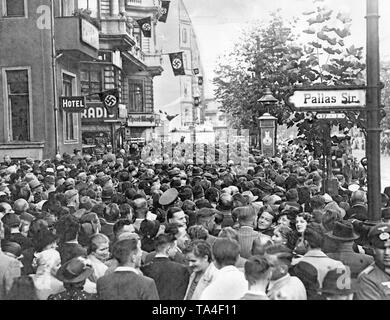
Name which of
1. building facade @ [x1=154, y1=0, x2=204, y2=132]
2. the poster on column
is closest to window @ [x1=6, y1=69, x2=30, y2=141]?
building facade @ [x1=154, y1=0, x2=204, y2=132]

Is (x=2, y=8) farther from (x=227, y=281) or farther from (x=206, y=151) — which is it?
(x=227, y=281)

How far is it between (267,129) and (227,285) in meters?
4.86

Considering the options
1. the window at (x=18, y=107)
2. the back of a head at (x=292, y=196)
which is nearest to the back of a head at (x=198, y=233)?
the back of a head at (x=292, y=196)

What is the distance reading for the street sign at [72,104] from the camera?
876 cm

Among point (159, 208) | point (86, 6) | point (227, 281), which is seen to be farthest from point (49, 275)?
point (86, 6)

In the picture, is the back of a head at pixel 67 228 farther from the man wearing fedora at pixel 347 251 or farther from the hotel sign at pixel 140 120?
the hotel sign at pixel 140 120

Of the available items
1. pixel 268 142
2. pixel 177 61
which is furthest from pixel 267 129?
pixel 177 61

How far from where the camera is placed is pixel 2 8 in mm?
9070

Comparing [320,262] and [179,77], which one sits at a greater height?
[179,77]

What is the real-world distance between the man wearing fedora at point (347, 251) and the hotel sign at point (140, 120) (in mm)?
5621

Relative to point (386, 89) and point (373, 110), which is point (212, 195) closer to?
point (386, 89)

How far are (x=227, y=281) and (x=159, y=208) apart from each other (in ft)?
7.08

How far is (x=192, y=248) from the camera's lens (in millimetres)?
3568

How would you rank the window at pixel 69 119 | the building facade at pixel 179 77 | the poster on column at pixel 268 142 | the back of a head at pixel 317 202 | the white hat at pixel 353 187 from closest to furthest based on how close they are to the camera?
1. the back of a head at pixel 317 202
2. the white hat at pixel 353 187
3. the building facade at pixel 179 77
4. the poster on column at pixel 268 142
5. the window at pixel 69 119
